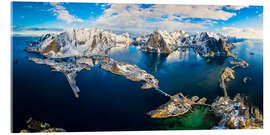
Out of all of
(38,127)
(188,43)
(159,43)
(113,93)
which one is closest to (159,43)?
(159,43)

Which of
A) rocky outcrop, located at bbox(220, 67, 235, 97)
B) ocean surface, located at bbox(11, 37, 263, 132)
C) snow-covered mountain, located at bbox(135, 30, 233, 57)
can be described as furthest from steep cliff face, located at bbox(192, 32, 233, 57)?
rocky outcrop, located at bbox(220, 67, 235, 97)

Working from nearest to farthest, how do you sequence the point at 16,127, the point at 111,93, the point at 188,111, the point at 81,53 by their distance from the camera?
the point at 16,127 → the point at 188,111 → the point at 111,93 → the point at 81,53

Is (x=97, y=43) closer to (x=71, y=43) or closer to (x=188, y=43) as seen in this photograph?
(x=71, y=43)

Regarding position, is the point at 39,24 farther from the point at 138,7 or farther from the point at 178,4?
the point at 178,4

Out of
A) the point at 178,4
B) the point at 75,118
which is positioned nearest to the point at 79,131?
the point at 75,118

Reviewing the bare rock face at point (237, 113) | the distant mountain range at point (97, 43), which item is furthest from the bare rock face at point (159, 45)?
the bare rock face at point (237, 113)

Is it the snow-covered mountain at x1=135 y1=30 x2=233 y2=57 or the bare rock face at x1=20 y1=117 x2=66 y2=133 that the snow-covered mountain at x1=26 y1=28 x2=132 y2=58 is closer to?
the snow-covered mountain at x1=135 y1=30 x2=233 y2=57
